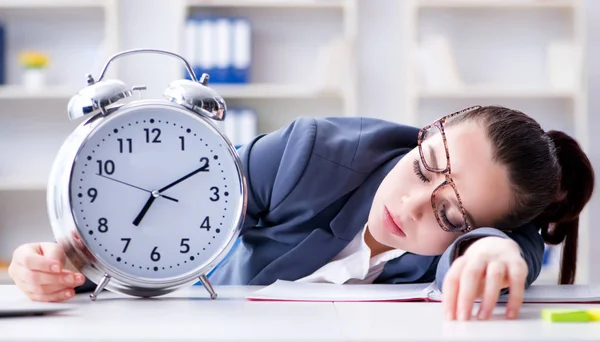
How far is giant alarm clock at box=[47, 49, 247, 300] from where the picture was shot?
3.18 ft

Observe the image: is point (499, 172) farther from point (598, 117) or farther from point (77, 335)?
point (598, 117)

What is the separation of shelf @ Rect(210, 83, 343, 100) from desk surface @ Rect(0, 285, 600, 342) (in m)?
2.75

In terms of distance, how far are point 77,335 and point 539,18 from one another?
12.4 feet

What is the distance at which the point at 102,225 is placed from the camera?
974 millimetres

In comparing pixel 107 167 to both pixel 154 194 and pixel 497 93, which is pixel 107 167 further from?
pixel 497 93

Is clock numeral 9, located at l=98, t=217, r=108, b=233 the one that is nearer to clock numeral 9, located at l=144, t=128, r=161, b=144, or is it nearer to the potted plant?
clock numeral 9, located at l=144, t=128, r=161, b=144

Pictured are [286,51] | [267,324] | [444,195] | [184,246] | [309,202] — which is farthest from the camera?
[286,51]

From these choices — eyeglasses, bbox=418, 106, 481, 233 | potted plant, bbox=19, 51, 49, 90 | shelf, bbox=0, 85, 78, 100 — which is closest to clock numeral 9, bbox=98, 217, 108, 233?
eyeglasses, bbox=418, 106, 481, 233

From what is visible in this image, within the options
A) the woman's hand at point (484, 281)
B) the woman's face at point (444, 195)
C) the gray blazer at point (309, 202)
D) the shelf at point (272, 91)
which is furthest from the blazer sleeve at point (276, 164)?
the shelf at point (272, 91)

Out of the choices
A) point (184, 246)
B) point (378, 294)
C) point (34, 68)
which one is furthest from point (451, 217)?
point (34, 68)

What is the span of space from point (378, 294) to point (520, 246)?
1.06 ft

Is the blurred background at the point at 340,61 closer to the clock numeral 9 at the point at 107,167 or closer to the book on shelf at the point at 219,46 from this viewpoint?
the book on shelf at the point at 219,46

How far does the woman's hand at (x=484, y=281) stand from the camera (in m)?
0.84

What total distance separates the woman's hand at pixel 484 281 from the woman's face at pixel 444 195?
1.08ft
